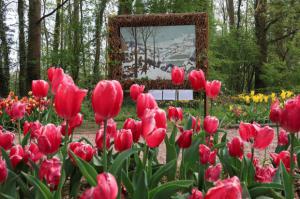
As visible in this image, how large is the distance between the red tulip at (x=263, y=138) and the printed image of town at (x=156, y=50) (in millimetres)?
12250

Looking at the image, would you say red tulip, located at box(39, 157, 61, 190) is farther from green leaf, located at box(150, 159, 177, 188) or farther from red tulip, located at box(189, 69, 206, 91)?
red tulip, located at box(189, 69, 206, 91)

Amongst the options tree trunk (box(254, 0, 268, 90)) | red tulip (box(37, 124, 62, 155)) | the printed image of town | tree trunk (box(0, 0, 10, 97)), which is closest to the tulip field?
Result: red tulip (box(37, 124, 62, 155))

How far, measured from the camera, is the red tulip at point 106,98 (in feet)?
3.85

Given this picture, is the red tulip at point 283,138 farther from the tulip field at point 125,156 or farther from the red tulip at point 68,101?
the red tulip at point 68,101

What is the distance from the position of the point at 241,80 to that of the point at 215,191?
24.3m

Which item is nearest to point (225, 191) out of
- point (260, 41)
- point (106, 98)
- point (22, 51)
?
point (106, 98)

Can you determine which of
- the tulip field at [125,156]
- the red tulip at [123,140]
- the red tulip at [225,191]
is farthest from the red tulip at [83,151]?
the red tulip at [225,191]

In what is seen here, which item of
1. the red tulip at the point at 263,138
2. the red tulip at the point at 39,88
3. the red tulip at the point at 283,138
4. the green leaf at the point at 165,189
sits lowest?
the green leaf at the point at 165,189

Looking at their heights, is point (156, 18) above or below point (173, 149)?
above

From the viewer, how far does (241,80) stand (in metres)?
24.7

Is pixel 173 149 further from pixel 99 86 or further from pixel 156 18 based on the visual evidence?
pixel 156 18

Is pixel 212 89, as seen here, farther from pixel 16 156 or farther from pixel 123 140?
pixel 16 156

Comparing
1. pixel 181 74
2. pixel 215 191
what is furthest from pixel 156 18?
pixel 215 191

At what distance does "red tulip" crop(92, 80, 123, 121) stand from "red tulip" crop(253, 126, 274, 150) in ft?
2.29
